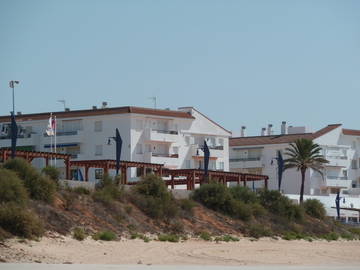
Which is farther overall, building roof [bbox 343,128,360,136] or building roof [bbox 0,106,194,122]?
A: building roof [bbox 343,128,360,136]

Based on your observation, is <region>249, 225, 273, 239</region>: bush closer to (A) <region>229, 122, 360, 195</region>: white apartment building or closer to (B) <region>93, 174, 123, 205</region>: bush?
(B) <region>93, 174, 123, 205</region>: bush

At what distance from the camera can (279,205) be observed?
6097 cm

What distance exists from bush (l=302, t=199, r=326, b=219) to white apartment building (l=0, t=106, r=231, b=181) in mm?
21360

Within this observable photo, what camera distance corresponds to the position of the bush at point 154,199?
1885 inches

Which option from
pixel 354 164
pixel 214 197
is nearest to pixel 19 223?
pixel 214 197

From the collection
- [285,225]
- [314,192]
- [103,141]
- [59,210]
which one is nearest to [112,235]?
[59,210]

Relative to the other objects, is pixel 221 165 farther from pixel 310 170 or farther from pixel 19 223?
pixel 19 223

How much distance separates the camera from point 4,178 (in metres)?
37.8

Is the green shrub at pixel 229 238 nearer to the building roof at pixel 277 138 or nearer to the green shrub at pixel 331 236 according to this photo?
the green shrub at pixel 331 236

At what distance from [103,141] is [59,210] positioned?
156ft

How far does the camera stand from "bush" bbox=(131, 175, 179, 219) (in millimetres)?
47875

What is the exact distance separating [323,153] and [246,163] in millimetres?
9355

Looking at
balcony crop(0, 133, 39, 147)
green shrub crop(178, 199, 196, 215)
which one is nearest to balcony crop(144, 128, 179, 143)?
balcony crop(0, 133, 39, 147)

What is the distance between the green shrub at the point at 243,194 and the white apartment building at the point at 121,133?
2564cm
